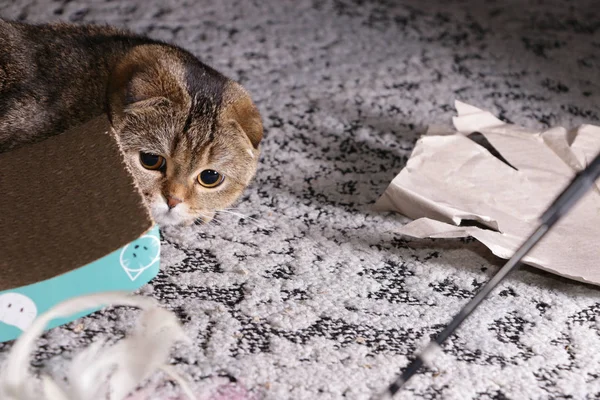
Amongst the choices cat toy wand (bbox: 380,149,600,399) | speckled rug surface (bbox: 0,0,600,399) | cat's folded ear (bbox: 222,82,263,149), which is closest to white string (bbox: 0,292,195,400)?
speckled rug surface (bbox: 0,0,600,399)

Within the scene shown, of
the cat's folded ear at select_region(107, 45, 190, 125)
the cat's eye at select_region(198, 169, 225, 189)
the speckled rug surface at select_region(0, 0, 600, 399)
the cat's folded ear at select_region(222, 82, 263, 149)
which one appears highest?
the cat's folded ear at select_region(107, 45, 190, 125)

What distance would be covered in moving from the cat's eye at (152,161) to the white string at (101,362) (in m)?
0.31

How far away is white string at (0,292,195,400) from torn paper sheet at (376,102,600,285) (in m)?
0.44

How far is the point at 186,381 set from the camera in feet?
2.91

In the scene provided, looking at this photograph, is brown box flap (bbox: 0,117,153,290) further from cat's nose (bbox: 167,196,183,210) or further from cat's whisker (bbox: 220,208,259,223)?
cat's whisker (bbox: 220,208,259,223)

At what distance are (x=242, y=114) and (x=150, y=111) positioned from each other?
154mm

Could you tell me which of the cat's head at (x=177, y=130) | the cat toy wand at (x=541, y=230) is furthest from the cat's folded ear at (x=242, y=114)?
the cat toy wand at (x=541, y=230)

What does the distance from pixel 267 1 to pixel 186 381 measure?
128cm

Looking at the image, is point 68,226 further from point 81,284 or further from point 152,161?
point 152,161

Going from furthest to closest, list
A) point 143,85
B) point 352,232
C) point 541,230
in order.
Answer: point 352,232 → point 143,85 → point 541,230

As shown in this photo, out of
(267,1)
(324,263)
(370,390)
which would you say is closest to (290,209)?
(324,263)

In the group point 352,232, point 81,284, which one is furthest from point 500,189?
point 81,284

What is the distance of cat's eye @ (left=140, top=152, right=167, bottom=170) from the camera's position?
3.72ft

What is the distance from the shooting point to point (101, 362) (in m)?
0.83
